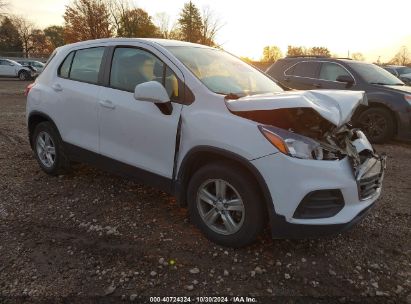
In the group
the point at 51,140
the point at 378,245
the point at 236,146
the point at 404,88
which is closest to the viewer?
the point at 236,146

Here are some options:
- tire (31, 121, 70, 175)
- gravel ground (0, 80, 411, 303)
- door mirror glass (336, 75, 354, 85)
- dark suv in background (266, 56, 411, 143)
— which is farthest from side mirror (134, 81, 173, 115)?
door mirror glass (336, 75, 354, 85)

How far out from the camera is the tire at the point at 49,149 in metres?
4.67

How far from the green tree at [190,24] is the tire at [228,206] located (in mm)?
39438

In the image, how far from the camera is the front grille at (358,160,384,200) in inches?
116

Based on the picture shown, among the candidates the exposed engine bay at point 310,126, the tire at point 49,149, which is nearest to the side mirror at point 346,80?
the exposed engine bay at point 310,126

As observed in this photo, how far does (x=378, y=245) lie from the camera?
3.42 metres

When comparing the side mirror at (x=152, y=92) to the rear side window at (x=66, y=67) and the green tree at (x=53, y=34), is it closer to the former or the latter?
the rear side window at (x=66, y=67)

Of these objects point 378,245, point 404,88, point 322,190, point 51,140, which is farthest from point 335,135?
point 404,88

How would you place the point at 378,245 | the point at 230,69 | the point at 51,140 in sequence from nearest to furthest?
the point at 378,245 → the point at 230,69 → the point at 51,140

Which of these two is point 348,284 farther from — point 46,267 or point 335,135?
point 46,267

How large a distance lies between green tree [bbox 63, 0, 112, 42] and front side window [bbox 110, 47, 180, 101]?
3789 cm

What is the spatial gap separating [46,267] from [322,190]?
2.25 meters

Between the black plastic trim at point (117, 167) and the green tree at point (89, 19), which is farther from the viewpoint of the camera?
the green tree at point (89, 19)

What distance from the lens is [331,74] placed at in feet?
26.6
